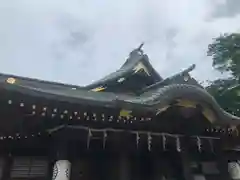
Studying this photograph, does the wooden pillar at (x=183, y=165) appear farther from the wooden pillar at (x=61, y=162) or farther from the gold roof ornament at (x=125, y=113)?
the wooden pillar at (x=61, y=162)

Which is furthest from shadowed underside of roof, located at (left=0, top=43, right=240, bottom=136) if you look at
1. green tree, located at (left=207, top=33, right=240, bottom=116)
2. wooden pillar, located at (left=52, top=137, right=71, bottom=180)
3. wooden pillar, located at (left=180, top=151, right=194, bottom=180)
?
green tree, located at (left=207, top=33, right=240, bottom=116)

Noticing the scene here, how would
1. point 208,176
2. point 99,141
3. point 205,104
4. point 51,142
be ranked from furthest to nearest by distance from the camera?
point 208,176 < point 205,104 < point 99,141 < point 51,142

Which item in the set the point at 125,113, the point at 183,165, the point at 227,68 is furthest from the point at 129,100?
the point at 227,68

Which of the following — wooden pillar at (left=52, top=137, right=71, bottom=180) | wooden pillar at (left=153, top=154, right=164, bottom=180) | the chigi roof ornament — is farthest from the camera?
wooden pillar at (left=153, top=154, right=164, bottom=180)

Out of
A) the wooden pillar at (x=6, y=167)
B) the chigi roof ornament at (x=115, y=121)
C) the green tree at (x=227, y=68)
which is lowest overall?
the wooden pillar at (x=6, y=167)

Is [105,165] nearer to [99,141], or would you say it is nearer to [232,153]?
[99,141]

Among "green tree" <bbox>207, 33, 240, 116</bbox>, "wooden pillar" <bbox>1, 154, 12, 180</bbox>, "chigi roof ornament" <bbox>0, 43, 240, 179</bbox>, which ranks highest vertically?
"green tree" <bbox>207, 33, 240, 116</bbox>

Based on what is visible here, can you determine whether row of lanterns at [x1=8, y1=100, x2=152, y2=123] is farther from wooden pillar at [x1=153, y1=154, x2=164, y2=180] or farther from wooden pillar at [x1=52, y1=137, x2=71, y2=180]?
wooden pillar at [x1=153, y1=154, x2=164, y2=180]

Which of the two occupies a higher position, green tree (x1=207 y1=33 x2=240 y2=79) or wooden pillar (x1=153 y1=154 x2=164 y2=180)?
green tree (x1=207 y1=33 x2=240 y2=79)

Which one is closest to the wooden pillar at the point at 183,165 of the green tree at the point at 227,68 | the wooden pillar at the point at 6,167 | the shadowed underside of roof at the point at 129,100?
the shadowed underside of roof at the point at 129,100

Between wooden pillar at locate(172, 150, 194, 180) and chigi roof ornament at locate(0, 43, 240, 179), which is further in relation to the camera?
wooden pillar at locate(172, 150, 194, 180)

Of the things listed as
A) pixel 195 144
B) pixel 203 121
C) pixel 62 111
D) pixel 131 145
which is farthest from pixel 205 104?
pixel 62 111

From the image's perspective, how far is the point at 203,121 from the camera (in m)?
7.76

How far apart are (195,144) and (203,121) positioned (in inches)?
26.0
